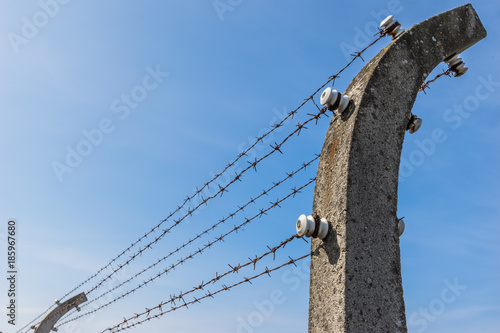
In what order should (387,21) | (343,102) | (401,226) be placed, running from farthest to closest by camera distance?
1. (387,21)
2. (343,102)
3. (401,226)

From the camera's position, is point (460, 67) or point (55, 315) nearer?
point (460, 67)

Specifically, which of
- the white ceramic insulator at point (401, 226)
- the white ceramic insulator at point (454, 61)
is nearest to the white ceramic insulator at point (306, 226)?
the white ceramic insulator at point (401, 226)

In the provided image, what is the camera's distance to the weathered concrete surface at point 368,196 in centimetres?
228

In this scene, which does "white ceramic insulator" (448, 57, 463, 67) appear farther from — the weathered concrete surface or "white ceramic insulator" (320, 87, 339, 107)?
"white ceramic insulator" (320, 87, 339, 107)

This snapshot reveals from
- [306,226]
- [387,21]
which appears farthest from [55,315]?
[387,21]

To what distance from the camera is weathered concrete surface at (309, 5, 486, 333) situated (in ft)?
7.49

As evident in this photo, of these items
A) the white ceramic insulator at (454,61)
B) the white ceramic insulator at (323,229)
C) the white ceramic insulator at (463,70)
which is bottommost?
the white ceramic insulator at (323,229)

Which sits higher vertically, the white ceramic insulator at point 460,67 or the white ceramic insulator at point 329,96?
the white ceramic insulator at point 460,67

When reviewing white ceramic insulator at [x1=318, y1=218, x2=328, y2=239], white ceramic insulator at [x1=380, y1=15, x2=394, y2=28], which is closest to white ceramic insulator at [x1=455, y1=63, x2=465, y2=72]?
white ceramic insulator at [x1=380, y1=15, x2=394, y2=28]

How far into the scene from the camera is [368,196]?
2498 millimetres

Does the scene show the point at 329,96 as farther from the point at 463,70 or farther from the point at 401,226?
the point at 463,70

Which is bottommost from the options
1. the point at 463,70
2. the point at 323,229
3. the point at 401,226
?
the point at 323,229

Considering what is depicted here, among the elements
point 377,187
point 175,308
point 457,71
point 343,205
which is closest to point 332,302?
point 343,205

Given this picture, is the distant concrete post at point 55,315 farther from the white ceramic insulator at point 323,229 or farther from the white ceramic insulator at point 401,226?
the white ceramic insulator at point 401,226
